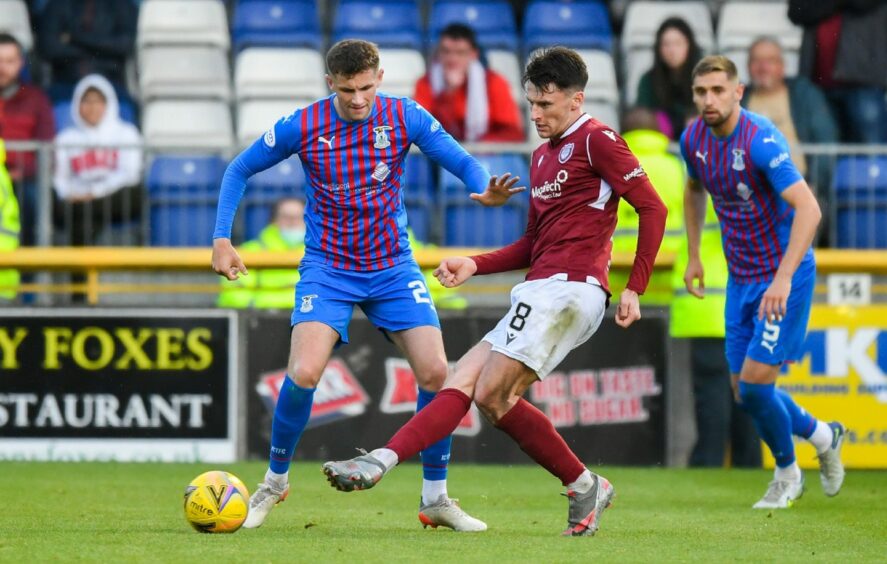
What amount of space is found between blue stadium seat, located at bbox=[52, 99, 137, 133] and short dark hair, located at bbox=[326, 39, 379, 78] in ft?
22.5

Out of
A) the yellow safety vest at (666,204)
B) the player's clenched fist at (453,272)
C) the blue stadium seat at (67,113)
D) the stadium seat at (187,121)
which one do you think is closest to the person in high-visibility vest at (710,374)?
the yellow safety vest at (666,204)

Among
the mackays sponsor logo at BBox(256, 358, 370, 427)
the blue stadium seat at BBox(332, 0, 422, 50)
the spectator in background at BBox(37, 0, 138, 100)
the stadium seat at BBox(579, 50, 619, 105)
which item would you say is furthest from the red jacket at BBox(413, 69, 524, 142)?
the spectator in background at BBox(37, 0, 138, 100)

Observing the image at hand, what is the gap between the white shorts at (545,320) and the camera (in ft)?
21.0

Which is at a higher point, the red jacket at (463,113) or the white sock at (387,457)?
the red jacket at (463,113)

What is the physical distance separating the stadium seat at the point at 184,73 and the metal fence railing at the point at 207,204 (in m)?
2.33

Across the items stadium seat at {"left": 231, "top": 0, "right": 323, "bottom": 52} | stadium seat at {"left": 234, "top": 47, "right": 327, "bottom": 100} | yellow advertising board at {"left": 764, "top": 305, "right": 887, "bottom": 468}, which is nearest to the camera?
yellow advertising board at {"left": 764, "top": 305, "right": 887, "bottom": 468}

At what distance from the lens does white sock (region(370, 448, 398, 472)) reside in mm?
6008

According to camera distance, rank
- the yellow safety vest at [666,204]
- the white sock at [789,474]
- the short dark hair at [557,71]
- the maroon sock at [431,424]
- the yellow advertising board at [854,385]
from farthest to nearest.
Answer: the yellow safety vest at [666,204] < the yellow advertising board at [854,385] < the white sock at [789,474] < the short dark hair at [557,71] < the maroon sock at [431,424]

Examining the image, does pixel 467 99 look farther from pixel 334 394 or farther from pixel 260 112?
pixel 334 394

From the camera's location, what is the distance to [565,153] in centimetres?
655

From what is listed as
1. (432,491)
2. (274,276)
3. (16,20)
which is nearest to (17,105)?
(16,20)

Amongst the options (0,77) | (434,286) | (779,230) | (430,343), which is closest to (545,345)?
(430,343)

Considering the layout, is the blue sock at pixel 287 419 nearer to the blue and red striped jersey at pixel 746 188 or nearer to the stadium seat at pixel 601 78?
the blue and red striped jersey at pixel 746 188

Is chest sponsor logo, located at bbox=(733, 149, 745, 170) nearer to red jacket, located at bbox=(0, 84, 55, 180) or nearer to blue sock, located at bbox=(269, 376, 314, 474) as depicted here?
blue sock, located at bbox=(269, 376, 314, 474)
